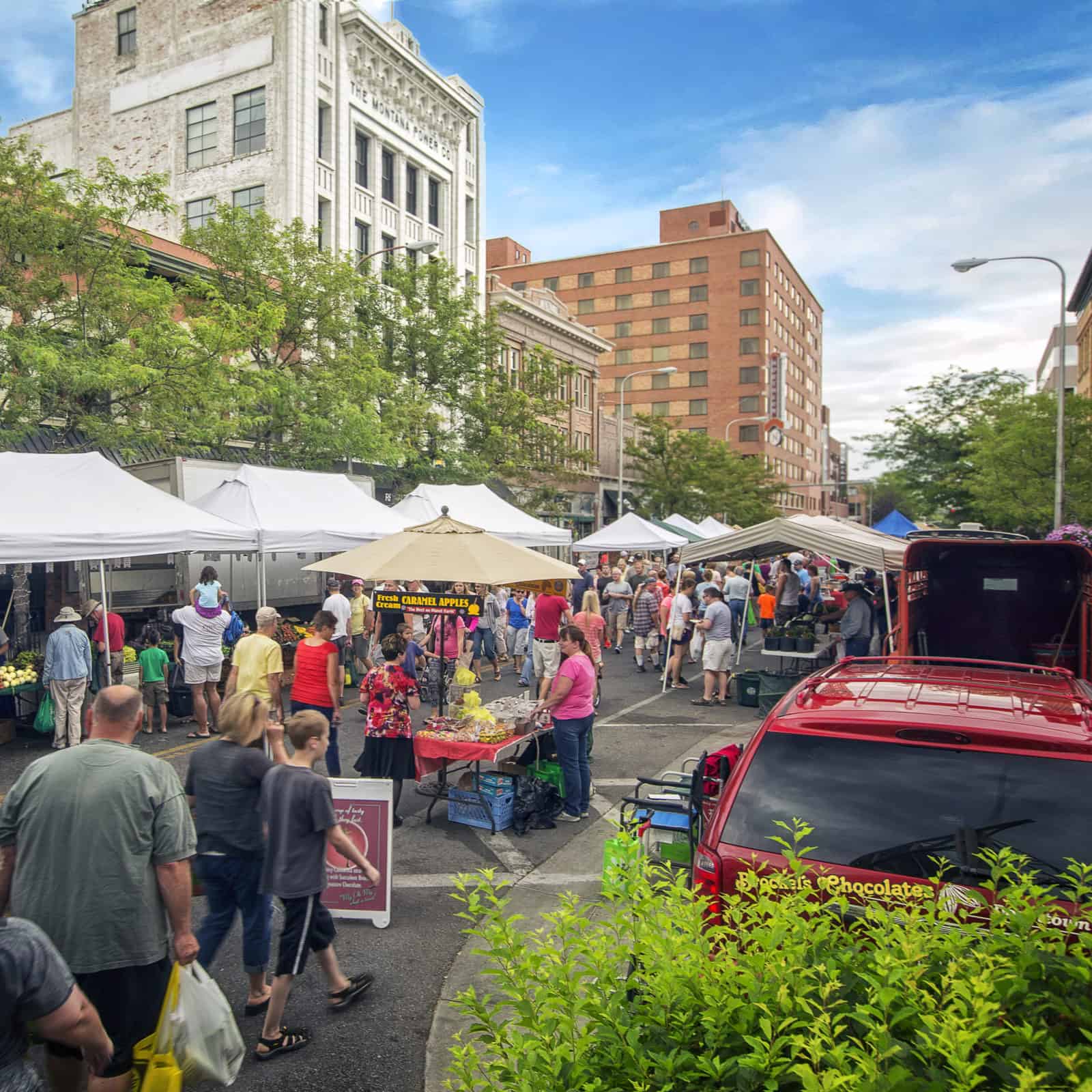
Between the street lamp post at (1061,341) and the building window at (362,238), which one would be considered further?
the building window at (362,238)

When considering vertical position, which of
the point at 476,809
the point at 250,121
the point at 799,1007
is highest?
the point at 250,121

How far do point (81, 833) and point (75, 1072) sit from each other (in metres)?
0.92

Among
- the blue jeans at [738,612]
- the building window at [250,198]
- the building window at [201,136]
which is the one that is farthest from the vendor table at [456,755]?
the building window at [201,136]

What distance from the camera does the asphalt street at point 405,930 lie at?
14.2 feet

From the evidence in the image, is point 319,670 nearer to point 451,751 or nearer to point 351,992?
point 451,751

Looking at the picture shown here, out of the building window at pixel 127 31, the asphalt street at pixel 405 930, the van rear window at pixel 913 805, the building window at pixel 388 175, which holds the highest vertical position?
the building window at pixel 127 31

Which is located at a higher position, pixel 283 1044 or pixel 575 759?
pixel 575 759

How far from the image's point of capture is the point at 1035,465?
31.0 meters

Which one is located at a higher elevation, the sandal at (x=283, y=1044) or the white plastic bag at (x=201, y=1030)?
the white plastic bag at (x=201, y=1030)

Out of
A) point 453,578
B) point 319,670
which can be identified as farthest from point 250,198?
point 319,670

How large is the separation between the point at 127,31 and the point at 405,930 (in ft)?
127

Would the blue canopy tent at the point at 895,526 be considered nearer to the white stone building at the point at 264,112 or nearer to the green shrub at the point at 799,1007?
the white stone building at the point at 264,112

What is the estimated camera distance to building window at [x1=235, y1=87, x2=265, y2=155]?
3028 cm

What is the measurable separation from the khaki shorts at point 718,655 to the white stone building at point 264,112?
23.1 meters
